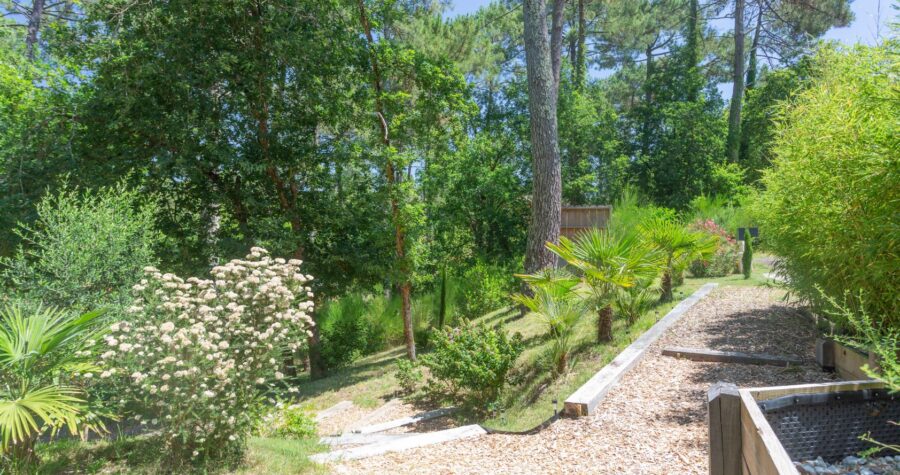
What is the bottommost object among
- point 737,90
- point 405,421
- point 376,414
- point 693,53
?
point 376,414

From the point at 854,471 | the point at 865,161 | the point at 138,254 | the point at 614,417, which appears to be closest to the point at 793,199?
the point at 865,161

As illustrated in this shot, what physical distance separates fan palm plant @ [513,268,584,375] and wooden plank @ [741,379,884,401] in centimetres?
338

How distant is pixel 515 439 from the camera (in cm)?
434

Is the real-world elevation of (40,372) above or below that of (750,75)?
below

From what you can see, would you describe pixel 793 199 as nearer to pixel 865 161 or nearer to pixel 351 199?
pixel 865 161

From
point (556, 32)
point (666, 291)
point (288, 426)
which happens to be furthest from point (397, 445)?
point (556, 32)

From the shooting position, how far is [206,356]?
352 cm

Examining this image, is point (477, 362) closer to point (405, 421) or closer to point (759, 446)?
point (405, 421)

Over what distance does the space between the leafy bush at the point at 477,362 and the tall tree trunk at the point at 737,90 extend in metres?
17.6

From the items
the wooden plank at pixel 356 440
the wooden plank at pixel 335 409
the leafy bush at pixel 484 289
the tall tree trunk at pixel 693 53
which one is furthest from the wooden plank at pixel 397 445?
the tall tree trunk at pixel 693 53

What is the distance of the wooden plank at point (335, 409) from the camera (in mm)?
7520

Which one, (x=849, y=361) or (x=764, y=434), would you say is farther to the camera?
(x=849, y=361)

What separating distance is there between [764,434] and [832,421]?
91 centimetres

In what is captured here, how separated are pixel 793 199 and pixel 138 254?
6.24m
